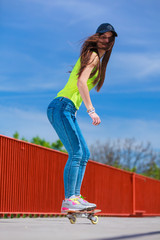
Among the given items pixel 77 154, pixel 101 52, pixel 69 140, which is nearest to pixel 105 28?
pixel 101 52

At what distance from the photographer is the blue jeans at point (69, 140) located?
4.10 metres

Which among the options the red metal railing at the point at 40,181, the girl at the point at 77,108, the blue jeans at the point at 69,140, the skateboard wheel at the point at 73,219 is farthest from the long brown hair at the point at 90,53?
the red metal railing at the point at 40,181

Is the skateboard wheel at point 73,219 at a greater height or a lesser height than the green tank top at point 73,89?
lesser

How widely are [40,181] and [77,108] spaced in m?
5.45

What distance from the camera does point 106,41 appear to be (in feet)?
13.9

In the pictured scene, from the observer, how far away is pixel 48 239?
2840 mm

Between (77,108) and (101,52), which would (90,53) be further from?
(77,108)

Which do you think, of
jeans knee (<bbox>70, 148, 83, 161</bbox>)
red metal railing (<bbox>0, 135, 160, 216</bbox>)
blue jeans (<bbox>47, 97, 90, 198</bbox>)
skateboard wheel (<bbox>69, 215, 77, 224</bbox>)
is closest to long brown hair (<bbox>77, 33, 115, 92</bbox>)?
blue jeans (<bbox>47, 97, 90, 198</bbox>)

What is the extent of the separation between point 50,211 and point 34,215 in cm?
72

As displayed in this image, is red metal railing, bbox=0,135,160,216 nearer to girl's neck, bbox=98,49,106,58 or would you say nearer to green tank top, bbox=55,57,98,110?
green tank top, bbox=55,57,98,110

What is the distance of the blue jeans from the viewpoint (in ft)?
13.5

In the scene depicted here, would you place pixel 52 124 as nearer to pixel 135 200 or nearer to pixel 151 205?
pixel 135 200

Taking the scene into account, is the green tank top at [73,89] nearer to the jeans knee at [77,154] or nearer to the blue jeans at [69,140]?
the blue jeans at [69,140]

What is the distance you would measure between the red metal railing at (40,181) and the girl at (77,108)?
4.10m
